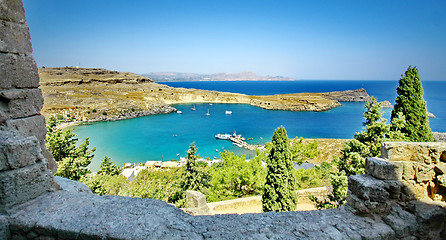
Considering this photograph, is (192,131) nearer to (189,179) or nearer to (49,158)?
(189,179)

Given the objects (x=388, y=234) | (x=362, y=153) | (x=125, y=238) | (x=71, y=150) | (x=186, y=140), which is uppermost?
(x=125, y=238)

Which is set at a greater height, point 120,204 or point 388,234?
point 120,204

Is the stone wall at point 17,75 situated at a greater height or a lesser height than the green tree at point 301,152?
greater

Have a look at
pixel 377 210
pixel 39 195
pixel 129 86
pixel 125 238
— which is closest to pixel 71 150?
pixel 39 195

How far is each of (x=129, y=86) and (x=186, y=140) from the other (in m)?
77.9

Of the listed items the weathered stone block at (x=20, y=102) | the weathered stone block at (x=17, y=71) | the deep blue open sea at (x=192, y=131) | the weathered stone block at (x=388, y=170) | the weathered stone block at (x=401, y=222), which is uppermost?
the weathered stone block at (x=17, y=71)

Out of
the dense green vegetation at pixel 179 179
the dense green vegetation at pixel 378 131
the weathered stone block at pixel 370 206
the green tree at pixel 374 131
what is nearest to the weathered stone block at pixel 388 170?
the weathered stone block at pixel 370 206

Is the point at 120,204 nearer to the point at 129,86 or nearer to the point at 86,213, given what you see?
the point at 86,213

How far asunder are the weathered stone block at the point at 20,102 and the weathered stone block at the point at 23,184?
0.97m

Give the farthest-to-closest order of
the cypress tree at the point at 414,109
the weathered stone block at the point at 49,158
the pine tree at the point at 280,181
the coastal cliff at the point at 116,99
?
1. the coastal cliff at the point at 116,99
2. the pine tree at the point at 280,181
3. the cypress tree at the point at 414,109
4. the weathered stone block at the point at 49,158

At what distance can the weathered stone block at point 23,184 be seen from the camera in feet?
9.96

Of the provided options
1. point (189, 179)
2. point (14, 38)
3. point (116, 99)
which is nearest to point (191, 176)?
point (189, 179)

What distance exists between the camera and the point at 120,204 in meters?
3.36

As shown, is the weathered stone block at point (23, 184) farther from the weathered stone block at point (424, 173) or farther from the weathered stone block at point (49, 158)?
the weathered stone block at point (424, 173)
